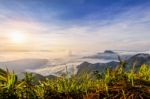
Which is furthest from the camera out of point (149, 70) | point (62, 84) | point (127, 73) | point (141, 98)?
point (149, 70)

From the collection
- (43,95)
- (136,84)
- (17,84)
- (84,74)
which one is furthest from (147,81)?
(17,84)

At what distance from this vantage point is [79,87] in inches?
327

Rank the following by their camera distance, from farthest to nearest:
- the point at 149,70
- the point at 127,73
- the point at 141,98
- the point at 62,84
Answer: the point at 149,70, the point at 127,73, the point at 62,84, the point at 141,98

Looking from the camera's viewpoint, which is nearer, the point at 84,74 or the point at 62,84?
the point at 62,84

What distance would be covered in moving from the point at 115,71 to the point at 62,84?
4.85ft

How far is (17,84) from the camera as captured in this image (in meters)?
7.81

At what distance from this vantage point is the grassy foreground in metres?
7.55

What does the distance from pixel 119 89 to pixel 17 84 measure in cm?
222

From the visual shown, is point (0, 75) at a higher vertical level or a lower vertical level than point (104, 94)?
higher

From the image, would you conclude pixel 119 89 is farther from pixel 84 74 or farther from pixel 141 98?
pixel 84 74

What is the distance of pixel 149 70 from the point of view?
9.66m

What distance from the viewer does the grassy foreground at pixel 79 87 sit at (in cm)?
755

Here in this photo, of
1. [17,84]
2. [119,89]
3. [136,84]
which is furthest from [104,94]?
[17,84]

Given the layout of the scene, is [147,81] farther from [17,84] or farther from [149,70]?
[17,84]
